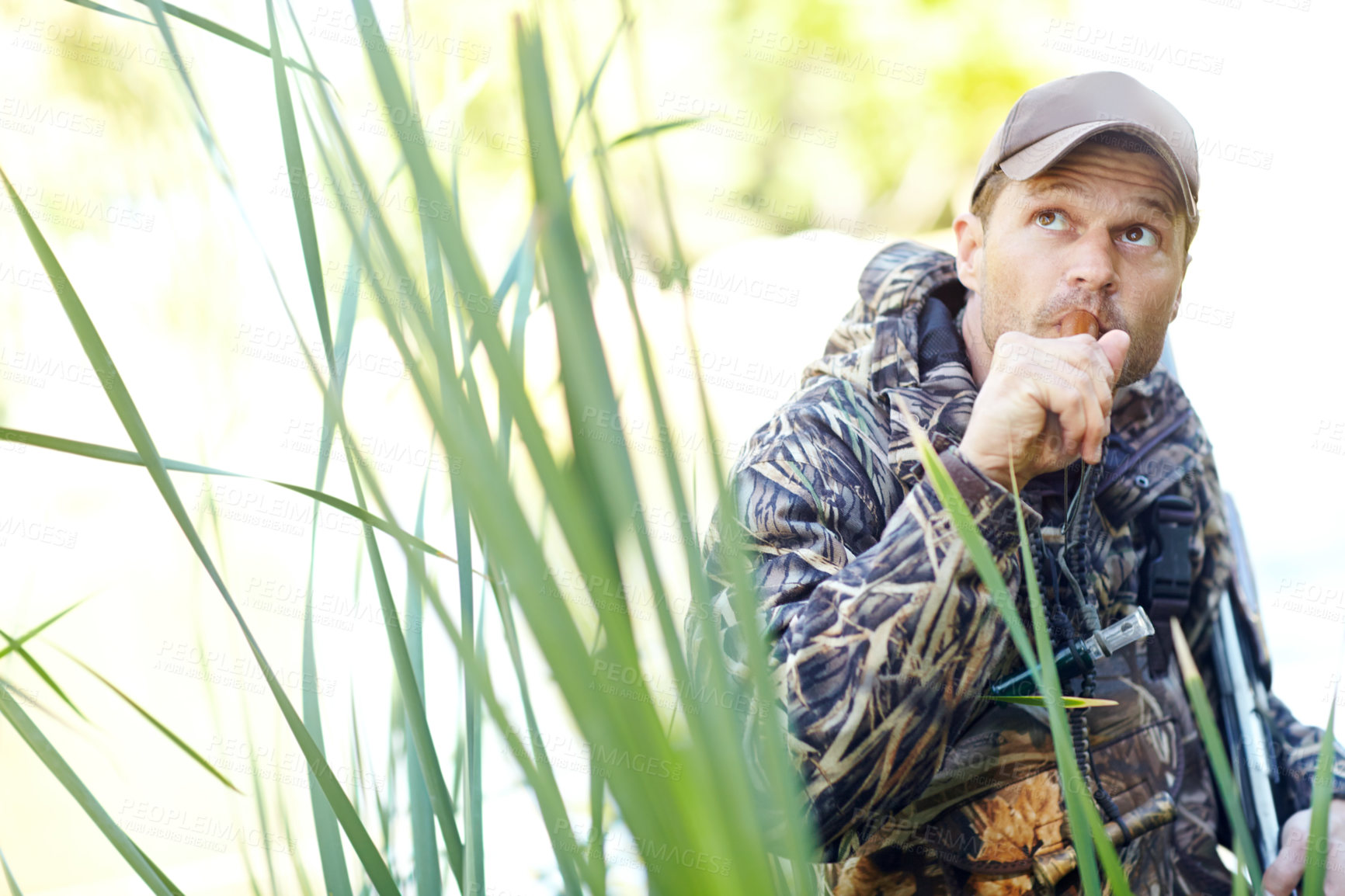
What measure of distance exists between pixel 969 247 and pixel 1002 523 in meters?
0.49

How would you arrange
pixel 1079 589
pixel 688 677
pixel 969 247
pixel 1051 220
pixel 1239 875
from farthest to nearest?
1. pixel 969 247
2. pixel 1051 220
3. pixel 1079 589
4. pixel 1239 875
5. pixel 688 677

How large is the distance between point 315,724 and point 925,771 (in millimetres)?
553

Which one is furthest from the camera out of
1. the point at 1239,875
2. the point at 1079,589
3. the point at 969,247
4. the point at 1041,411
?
the point at 969,247

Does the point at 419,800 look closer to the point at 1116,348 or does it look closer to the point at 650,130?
the point at 650,130

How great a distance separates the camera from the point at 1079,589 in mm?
878

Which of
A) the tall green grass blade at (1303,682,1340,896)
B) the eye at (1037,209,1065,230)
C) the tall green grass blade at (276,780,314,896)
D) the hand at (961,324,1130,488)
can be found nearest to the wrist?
the hand at (961,324,1130,488)

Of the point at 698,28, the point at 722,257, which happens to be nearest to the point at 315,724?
the point at 722,257

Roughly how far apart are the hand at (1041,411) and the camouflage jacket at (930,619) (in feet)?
0.10

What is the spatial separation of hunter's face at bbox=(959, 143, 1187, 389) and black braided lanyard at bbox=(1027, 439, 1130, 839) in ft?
0.51

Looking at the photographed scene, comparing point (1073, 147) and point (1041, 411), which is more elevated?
point (1073, 147)

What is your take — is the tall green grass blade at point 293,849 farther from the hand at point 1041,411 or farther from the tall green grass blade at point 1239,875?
the hand at point 1041,411

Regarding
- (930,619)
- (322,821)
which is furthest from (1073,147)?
(322,821)

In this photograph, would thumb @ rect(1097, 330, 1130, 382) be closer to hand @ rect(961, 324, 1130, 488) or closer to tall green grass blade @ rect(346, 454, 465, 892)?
hand @ rect(961, 324, 1130, 488)

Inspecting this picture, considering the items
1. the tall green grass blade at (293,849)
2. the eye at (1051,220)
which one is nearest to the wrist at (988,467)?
the eye at (1051,220)
